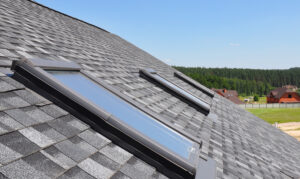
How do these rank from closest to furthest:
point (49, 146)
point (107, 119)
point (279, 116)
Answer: point (49, 146), point (107, 119), point (279, 116)

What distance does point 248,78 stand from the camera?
172625mm

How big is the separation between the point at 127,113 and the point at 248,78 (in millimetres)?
182915

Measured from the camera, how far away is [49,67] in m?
3.24

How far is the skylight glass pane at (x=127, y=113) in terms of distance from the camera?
3064mm

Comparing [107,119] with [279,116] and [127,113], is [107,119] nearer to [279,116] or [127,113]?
[127,113]

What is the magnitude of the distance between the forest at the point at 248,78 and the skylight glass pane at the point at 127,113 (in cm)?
12222

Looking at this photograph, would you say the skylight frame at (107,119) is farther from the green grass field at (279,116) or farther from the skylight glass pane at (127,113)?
the green grass field at (279,116)

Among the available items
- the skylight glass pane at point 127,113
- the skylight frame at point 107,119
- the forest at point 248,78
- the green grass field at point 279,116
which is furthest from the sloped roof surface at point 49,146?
the forest at point 248,78

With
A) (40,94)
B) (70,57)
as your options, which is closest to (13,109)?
(40,94)

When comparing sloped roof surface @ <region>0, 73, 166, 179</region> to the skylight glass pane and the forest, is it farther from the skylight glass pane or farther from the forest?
the forest

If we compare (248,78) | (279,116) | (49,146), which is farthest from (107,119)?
(248,78)

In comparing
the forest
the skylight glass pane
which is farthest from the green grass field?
the forest

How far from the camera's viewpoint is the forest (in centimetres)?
13950

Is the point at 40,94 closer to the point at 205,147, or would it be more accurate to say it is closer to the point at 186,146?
the point at 186,146
